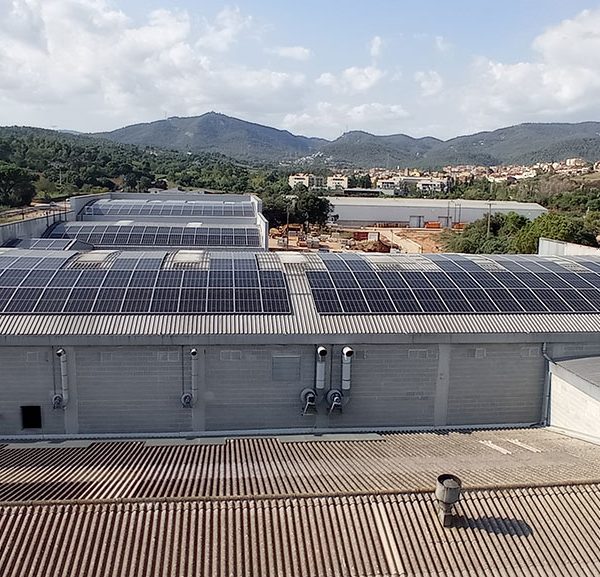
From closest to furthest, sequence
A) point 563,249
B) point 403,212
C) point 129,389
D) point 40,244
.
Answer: point 129,389 < point 563,249 < point 40,244 < point 403,212

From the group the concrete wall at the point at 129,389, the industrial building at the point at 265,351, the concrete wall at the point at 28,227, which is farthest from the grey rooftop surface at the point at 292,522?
the concrete wall at the point at 28,227

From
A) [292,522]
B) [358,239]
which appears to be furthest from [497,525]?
[358,239]

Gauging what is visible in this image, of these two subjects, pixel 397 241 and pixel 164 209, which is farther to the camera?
pixel 397 241

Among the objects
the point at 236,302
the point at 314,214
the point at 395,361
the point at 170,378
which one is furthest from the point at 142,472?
the point at 314,214

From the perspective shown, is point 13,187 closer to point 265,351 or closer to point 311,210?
point 311,210

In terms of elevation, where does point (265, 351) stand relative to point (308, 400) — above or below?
above

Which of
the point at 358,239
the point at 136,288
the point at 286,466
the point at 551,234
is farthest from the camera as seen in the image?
the point at 358,239
